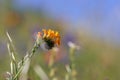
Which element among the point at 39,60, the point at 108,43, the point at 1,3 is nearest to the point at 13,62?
the point at 39,60

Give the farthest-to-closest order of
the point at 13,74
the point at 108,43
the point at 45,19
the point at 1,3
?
the point at 45,19, the point at 1,3, the point at 108,43, the point at 13,74

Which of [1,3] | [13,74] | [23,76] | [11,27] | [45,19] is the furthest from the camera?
[45,19]

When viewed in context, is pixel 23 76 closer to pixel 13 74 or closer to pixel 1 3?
pixel 13 74

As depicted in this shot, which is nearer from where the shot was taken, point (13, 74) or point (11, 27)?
point (13, 74)

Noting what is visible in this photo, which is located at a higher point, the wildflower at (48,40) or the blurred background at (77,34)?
the blurred background at (77,34)

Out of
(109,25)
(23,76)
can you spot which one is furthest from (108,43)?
(23,76)

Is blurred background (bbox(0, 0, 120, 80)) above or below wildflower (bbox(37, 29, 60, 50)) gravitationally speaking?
above

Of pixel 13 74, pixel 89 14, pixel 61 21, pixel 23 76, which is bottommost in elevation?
pixel 13 74

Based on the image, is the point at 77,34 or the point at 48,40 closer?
the point at 48,40

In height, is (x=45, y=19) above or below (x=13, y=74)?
above

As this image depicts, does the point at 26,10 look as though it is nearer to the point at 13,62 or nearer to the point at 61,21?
the point at 61,21
